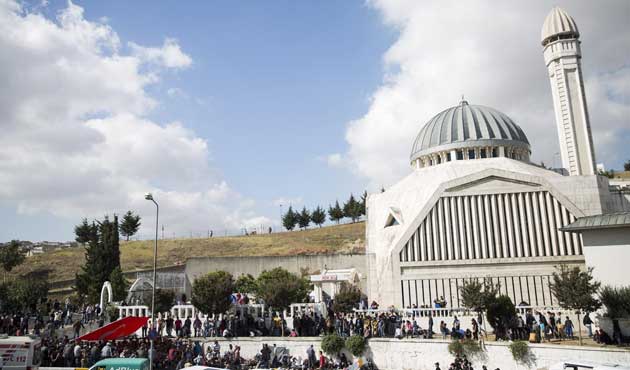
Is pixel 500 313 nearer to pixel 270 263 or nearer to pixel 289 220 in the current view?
pixel 270 263

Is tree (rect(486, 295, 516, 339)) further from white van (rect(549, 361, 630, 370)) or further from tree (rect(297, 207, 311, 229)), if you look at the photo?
tree (rect(297, 207, 311, 229))

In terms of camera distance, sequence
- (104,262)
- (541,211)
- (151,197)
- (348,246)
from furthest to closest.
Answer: (348,246) < (104,262) < (541,211) < (151,197)

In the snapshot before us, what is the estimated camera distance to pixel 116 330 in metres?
23.2

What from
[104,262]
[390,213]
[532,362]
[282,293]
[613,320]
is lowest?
[532,362]

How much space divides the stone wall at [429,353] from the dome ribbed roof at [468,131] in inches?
991

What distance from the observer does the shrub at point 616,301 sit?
19703 millimetres

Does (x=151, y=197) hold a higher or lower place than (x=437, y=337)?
higher

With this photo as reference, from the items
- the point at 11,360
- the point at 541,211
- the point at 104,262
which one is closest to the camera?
the point at 11,360

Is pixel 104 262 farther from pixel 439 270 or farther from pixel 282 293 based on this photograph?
pixel 439 270

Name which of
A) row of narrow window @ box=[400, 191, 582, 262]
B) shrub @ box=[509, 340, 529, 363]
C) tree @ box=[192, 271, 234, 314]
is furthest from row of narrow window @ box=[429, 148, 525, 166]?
tree @ box=[192, 271, 234, 314]

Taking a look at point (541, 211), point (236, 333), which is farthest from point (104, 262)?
point (541, 211)

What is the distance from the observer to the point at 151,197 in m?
→ 19.0

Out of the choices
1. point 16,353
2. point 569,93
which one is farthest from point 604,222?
point 16,353

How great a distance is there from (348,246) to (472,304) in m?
50.6
